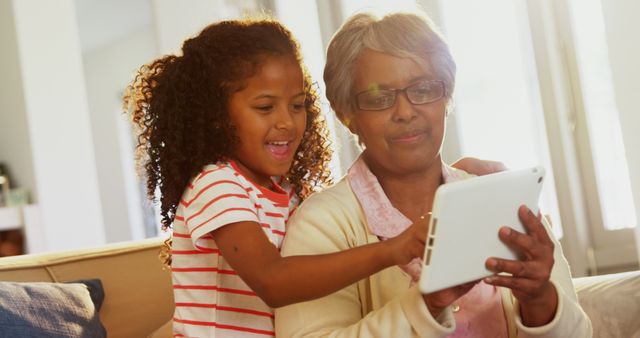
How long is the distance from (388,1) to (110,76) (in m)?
5.99

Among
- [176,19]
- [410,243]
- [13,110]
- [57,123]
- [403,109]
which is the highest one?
[176,19]

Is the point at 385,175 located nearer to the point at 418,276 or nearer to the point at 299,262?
the point at 418,276

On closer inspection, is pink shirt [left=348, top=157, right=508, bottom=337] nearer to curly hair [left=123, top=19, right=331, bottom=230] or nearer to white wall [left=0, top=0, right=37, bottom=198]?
curly hair [left=123, top=19, right=331, bottom=230]

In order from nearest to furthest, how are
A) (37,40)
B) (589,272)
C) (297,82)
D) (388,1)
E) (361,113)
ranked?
(361,113)
(297,82)
(589,272)
(388,1)
(37,40)

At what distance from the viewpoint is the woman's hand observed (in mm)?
1815

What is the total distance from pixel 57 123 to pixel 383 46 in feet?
16.4

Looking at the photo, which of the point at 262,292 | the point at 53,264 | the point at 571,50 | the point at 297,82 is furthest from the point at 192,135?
the point at 571,50

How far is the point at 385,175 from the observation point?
1744 millimetres

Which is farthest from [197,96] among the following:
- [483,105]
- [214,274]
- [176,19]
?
[176,19]

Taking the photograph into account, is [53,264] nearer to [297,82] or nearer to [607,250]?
[297,82]

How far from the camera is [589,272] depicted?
13.4 feet

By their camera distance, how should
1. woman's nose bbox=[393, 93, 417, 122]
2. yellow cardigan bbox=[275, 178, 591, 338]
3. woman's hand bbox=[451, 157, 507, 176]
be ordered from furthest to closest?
1. woman's hand bbox=[451, 157, 507, 176]
2. woman's nose bbox=[393, 93, 417, 122]
3. yellow cardigan bbox=[275, 178, 591, 338]

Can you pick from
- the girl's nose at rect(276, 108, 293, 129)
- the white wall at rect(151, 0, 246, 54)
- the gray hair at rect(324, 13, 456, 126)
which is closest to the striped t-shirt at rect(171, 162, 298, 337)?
the girl's nose at rect(276, 108, 293, 129)

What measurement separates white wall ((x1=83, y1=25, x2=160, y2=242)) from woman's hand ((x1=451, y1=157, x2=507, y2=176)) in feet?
28.6
